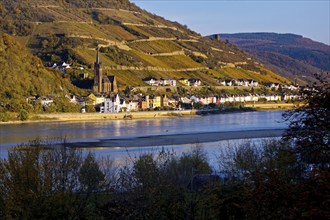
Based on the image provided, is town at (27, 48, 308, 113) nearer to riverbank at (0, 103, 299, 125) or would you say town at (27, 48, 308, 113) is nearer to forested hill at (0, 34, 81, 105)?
forested hill at (0, 34, 81, 105)

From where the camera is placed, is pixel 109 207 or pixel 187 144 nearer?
pixel 109 207

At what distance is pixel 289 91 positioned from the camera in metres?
102

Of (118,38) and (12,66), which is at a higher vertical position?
(118,38)

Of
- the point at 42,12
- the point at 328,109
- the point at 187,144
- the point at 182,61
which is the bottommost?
the point at 187,144

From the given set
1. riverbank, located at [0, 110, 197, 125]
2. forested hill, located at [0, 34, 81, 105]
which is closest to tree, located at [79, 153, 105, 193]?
riverbank, located at [0, 110, 197, 125]

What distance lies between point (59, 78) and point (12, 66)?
7481 millimetres

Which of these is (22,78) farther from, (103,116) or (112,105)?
(112,105)

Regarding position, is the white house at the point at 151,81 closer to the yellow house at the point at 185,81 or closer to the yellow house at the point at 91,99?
the yellow house at the point at 185,81

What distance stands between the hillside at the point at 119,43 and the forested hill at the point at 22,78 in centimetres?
1065

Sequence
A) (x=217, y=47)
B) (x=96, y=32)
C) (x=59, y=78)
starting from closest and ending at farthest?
(x=59, y=78) < (x=96, y=32) < (x=217, y=47)

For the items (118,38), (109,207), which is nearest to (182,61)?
(118,38)

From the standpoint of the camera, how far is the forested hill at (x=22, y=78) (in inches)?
2201

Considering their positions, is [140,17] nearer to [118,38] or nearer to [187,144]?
[118,38]

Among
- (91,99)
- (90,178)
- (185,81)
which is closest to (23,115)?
(91,99)
